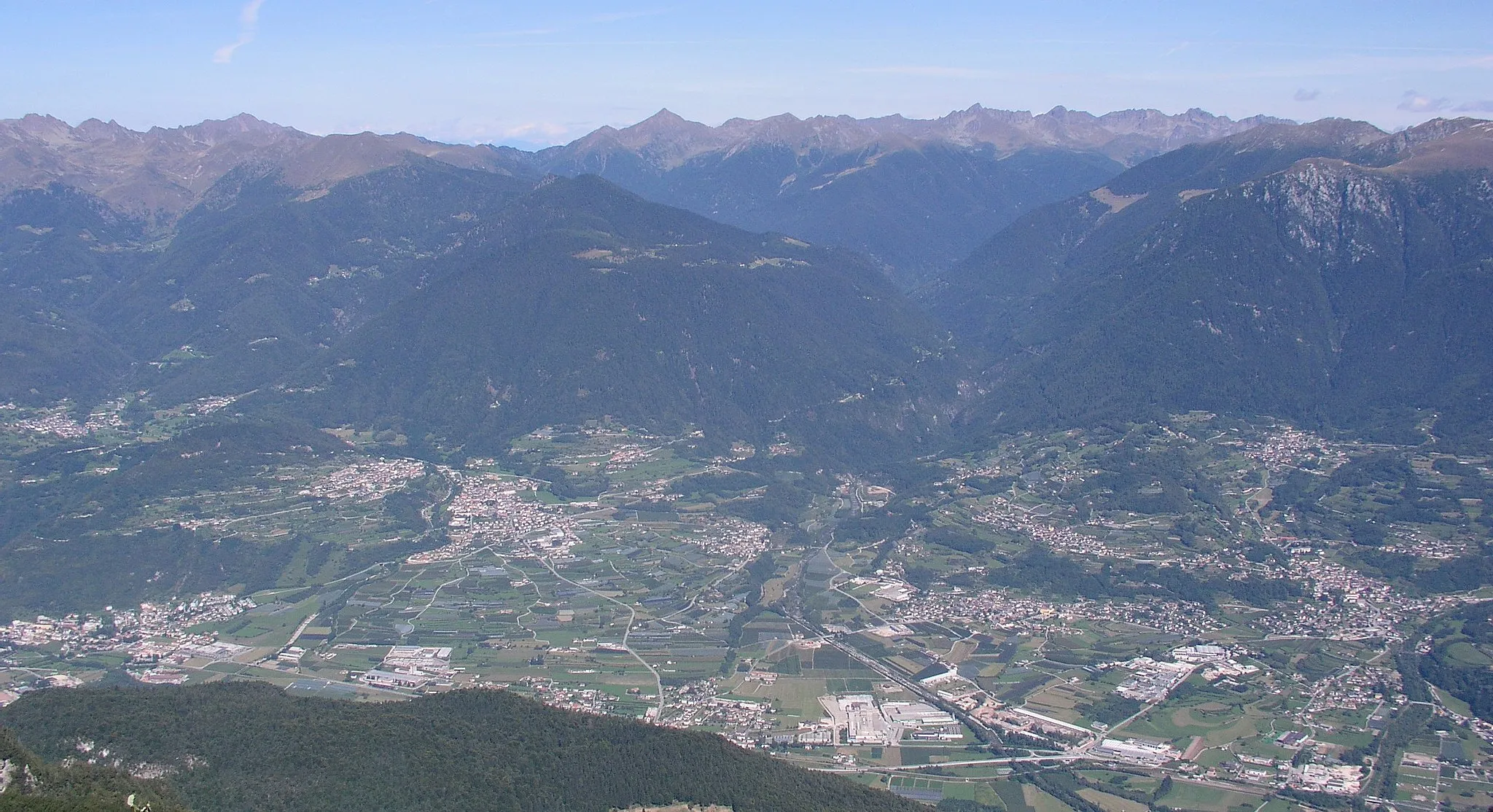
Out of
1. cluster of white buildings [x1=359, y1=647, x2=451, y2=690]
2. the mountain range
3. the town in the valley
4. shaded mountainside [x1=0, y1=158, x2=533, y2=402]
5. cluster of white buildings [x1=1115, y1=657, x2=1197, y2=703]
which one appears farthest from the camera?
shaded mountainside [x1=0, y1=158, x2=533, y2=402]

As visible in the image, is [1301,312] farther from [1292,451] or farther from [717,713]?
[717,713]

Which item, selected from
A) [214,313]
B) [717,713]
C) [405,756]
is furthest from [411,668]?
[214,313]

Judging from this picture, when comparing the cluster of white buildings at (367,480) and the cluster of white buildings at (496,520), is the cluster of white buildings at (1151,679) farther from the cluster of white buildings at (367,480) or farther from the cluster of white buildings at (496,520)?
the cluster of white buildings at (367,480)

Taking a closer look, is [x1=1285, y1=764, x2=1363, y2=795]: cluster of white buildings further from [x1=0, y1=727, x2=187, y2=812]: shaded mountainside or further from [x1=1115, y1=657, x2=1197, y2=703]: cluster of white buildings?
[x1=0, y1=727, x2=187, y2=812]: shaded mountainside

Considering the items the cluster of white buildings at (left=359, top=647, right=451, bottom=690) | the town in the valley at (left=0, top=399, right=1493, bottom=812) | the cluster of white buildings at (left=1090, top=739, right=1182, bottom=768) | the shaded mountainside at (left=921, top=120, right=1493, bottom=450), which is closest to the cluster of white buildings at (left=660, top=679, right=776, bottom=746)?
the town in the valley at (left=0, top=399, right=1493, bottom=812)

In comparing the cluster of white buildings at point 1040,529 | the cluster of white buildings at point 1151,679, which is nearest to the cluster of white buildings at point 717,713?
the cluster of white buildings at point 1151,679

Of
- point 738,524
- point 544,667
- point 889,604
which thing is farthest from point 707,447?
point 544,667

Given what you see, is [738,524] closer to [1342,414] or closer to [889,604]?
[889,604]

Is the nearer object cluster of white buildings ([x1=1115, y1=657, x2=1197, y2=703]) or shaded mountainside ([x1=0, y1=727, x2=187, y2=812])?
shaded mountainside ([x1=0, y1=727, x2=187, y2=812])
